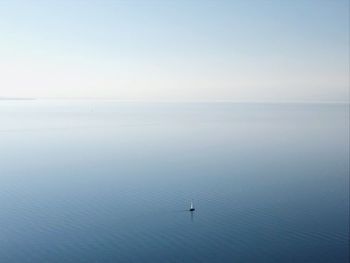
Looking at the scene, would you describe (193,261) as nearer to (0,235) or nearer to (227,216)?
(227,216)

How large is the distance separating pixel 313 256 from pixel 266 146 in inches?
2610

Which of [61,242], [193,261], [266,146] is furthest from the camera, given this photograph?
[266,146]

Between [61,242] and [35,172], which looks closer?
[61,242]

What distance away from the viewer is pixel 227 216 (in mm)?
45812

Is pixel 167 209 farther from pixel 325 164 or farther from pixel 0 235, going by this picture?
pixel 325 164

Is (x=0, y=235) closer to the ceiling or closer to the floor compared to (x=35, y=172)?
closer to the floor

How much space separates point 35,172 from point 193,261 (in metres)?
45.2

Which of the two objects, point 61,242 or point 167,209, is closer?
point 61,242

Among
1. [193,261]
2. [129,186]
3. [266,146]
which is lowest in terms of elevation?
[193,261]

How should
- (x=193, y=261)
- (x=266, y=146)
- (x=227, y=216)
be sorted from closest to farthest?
(x=193, y=261) < (x=227, y=216) < (x=266, y=146)

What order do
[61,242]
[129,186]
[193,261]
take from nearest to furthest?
1. [193,261]
2. [61,242]
3. [129,186]

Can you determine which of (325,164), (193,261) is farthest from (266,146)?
(193,261)

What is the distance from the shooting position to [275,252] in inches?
1431

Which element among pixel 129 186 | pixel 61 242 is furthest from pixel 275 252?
pixel 129 186
